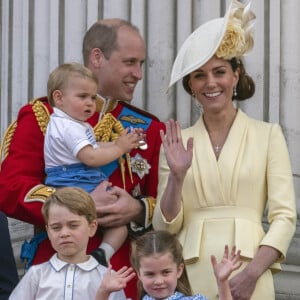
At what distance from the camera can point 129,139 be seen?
264 inches

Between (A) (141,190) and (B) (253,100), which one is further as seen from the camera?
(B) (253,100)

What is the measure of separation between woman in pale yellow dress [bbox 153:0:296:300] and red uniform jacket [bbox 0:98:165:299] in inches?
10.6

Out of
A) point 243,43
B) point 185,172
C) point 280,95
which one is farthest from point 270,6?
point 185,172

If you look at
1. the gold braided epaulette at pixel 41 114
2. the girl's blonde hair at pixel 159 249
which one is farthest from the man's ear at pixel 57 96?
the girl's blonde hair at pixel 159 249

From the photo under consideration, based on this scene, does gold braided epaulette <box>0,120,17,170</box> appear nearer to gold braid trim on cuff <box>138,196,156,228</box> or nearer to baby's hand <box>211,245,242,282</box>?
gold braid trim on cuff <box>138,196,156,228</box>

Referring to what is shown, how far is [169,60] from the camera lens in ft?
24.6

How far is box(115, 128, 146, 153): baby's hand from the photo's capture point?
22.0 ft

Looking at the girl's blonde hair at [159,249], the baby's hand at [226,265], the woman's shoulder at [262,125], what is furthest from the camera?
the woman's shoulder at [262,125]

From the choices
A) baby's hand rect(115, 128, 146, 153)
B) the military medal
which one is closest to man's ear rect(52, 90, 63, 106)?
baby's hand rect(115, 128, 146, 153)

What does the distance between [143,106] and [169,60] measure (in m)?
0.24

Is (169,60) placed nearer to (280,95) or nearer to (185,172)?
(280,95)

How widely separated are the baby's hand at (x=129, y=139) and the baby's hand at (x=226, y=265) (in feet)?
3.04

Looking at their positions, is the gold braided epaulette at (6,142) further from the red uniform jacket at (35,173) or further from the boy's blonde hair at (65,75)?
the boy's blonde hair at (65,75)

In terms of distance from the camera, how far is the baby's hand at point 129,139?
6.70 m
